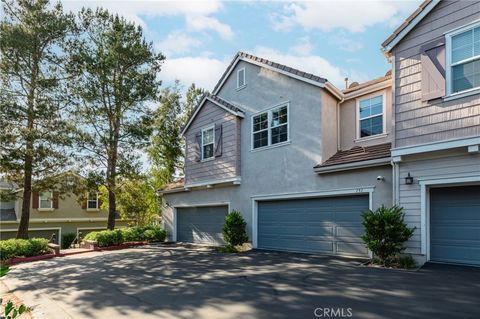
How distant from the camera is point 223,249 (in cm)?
1355

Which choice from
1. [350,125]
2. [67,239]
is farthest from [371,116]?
[67,239]

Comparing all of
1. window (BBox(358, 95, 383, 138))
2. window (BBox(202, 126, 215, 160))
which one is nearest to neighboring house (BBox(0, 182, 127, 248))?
window (BBox(202, 126, 215, 160))

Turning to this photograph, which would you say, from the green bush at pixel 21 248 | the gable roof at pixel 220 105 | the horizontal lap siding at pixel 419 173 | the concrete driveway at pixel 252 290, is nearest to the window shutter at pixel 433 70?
the horizontal lap siding at pixel 419 173

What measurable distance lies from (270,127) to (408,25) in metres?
5.93

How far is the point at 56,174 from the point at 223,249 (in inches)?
359

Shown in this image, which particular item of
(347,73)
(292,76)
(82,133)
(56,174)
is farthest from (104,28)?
(347,73)

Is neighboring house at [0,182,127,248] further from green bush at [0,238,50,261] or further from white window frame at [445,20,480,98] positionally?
white window frame at [445,20,480,98]

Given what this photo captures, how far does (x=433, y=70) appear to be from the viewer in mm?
8586

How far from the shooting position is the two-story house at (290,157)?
10875 millimetres

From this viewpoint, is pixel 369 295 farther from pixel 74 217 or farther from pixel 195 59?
pixel 74 217

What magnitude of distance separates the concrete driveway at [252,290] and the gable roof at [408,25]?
230 inches

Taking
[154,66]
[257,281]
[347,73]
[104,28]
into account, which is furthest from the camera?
[154,66]

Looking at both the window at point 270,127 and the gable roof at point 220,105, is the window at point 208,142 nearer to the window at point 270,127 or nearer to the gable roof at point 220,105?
the gable roof at point 220,105

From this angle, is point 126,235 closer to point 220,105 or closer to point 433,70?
point 220,105
